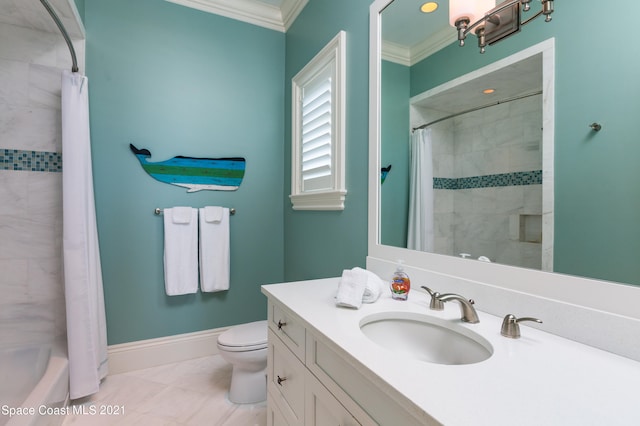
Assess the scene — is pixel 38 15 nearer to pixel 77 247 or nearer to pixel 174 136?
pixel 174 136

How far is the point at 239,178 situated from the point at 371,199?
53.3 inches

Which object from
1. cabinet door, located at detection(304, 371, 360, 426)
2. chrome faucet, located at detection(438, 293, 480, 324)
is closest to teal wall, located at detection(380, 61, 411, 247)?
chrome faucet, located at detection(438, 293, 480, 324)

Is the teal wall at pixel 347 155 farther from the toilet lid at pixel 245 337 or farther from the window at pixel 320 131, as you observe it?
the toilet lid at pixel 245 337

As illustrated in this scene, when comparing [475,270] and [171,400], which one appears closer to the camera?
[475,270]

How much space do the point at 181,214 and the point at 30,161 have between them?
938 millimetres

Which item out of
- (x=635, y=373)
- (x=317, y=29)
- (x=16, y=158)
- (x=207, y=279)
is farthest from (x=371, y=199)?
(x=16, y=158)

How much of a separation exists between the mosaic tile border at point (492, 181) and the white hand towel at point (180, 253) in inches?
71.0

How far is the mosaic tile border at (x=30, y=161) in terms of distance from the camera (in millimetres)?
1905

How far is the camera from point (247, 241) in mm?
2582

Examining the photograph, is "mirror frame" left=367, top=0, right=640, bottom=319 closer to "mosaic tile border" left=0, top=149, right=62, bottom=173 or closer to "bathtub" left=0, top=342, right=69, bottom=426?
"bathtub" left=0, top=342, right=69, bottom=426

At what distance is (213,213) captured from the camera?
2.37 meters

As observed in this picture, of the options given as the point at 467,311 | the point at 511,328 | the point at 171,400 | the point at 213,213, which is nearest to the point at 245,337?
the point at 171,400

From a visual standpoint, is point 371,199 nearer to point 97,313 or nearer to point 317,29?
point 317,29

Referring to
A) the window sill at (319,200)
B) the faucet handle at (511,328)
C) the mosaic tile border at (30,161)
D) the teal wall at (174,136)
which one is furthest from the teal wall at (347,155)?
the mosaic tile border at (30,161)
